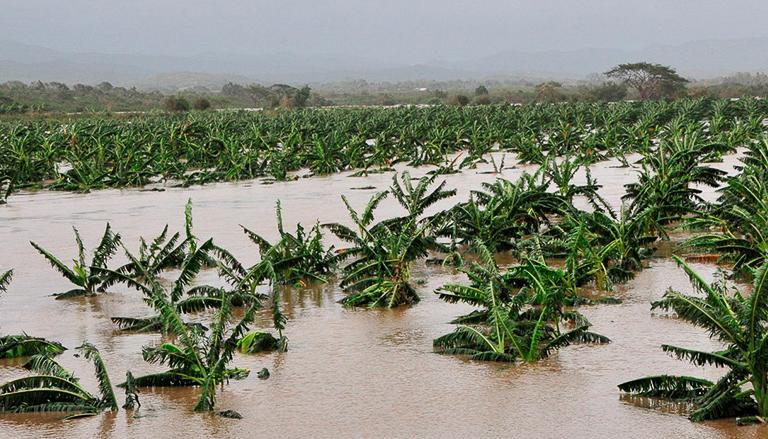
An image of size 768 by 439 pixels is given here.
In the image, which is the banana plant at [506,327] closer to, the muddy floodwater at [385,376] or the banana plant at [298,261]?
the muddy floodwater at [385,376]

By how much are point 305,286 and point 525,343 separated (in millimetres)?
2887

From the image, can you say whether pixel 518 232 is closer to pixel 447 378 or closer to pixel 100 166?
pixel 447 378

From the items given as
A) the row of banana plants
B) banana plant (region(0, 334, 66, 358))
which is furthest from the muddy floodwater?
the row of banana plants

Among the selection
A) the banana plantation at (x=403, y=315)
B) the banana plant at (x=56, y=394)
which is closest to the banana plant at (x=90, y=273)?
the banana plantation at (x=403, y=315)

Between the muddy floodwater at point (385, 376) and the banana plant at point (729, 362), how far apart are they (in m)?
0.10

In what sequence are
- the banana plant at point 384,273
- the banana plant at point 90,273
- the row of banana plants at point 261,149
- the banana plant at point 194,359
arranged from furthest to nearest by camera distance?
the row of banana plants at point 261,149
the banana plant at point 90,273
the banana plant at point 384,273
the banana plant at point 194,359

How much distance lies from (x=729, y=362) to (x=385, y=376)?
2.00 m

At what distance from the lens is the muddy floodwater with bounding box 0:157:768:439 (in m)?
5.13

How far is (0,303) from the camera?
8422mm

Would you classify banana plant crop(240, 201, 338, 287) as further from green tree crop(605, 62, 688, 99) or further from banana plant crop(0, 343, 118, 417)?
green tree crop(605, 62, 688, 99)

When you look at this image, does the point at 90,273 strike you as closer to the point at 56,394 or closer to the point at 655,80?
the point at 56,394

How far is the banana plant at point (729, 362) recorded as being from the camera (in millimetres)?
4918

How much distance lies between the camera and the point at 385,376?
19.7 ft

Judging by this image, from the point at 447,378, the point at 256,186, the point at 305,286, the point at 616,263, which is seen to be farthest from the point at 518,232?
the point at 256,186
